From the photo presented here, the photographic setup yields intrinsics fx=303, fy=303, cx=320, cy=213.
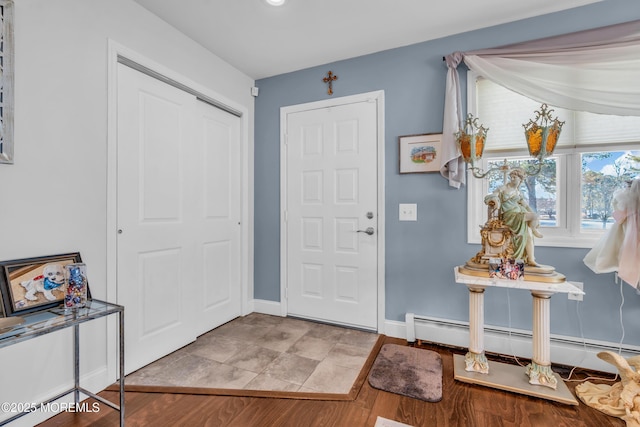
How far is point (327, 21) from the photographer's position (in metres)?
2.29

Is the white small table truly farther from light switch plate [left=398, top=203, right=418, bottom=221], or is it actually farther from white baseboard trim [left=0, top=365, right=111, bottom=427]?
white baseboard trim [left=0, top=365, right=111, bottom=427]

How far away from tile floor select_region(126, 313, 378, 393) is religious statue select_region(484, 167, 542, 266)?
1.32 metres

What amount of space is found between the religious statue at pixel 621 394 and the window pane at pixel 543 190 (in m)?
0.93

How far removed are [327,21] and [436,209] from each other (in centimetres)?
171

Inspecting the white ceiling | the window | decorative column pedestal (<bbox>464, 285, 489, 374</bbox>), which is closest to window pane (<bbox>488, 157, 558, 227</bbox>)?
the window

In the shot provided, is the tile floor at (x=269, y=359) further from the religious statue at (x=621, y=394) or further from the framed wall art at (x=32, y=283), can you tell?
the religious statue at (x=621, y=394)

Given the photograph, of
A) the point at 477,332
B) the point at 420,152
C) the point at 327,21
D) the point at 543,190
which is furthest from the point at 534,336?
the point at 327,21

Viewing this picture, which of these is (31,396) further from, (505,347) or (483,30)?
(483,30)

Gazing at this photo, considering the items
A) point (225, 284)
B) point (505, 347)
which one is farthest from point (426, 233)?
point (225, 284)

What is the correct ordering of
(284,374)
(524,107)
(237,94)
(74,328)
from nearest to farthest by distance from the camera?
(74,328) < (284,374) < (524,107) < (237,94)

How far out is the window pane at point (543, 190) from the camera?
7.38ft

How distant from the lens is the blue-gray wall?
2100 mm

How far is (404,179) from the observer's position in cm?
264

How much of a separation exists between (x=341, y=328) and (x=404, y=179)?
58.8 inches
